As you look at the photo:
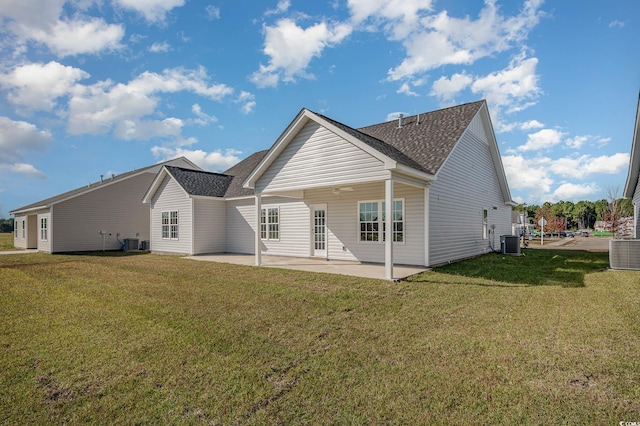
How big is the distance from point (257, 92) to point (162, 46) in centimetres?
388

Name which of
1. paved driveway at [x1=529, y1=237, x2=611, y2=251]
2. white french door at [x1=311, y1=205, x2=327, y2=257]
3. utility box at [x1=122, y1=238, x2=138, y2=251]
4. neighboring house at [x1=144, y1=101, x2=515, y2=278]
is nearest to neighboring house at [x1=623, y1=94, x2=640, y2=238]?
paved driveway at [x1=529, y1=237, x2=611, y2=251]

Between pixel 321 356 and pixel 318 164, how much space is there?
7.40 m

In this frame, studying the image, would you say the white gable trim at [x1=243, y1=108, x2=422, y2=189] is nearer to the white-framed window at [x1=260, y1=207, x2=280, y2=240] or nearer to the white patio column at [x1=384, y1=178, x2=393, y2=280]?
the white patio column at [x1=384, y1=178, x2=393, y2=280]

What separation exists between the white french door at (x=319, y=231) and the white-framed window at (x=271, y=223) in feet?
6.99

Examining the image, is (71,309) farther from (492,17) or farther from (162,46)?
(492,17)

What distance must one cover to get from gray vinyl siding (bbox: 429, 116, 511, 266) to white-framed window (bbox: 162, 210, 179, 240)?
1331cm

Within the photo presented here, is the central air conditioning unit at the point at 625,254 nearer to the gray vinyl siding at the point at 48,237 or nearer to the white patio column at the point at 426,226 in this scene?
the white patio column at the point at 426,226

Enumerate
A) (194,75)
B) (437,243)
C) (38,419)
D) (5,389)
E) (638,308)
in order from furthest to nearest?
(194,75) < (437,243) < (638,308) < (5,389) < (38,419)

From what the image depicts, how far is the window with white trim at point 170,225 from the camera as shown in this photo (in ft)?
57.1

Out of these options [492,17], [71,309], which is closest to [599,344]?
A: [71,309]

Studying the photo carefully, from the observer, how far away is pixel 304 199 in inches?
553

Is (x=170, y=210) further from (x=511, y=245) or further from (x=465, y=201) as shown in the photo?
(x=511, y=245)

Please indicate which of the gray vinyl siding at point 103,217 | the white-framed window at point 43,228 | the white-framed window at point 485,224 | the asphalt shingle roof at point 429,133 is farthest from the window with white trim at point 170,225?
the white-framed window at point 485,224

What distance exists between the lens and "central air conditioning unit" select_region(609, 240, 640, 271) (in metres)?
9.95
